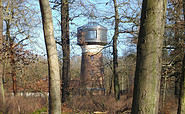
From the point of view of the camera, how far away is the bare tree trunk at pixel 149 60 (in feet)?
9.45

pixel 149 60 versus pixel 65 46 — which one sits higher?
pixel 65 46

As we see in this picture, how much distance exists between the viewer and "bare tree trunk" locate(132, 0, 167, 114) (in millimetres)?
2879

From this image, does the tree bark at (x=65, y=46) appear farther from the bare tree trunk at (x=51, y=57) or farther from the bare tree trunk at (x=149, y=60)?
the bare tree trunk at (x=149, y=60)

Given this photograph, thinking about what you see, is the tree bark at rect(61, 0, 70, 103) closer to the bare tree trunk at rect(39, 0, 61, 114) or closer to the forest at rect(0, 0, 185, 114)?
the forest at rect(0, 0, 185, 114)

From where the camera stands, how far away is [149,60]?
2896mm

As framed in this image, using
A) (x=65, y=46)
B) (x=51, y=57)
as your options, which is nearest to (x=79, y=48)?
(x=65, y=46)

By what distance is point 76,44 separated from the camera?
39.3 ft

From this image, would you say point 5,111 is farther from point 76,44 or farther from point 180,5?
point 180,5

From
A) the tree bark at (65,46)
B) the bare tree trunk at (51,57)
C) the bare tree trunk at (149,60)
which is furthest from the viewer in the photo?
the tree bark at (65,46)

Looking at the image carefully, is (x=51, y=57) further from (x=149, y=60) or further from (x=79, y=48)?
(x=79, y=48)

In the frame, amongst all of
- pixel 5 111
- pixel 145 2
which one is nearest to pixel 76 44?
pixel 5 111

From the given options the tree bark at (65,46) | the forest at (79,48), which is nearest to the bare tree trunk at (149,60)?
the forest at (79,48)

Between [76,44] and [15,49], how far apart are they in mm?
3512

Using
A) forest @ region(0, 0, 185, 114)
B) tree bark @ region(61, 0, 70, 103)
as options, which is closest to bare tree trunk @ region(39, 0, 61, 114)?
forest @ region(0, 0, 185, 114)
